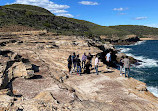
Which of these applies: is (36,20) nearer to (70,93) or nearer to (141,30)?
(70,93)

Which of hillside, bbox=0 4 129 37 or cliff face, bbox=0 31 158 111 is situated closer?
cliff face, bbox=0 31 158 111

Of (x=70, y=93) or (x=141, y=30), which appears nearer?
(x=70, y=93)

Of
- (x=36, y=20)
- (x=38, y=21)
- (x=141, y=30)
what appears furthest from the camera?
(x=141, y=30)

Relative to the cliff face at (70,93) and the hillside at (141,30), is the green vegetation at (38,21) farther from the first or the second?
the hillside at (141,30)

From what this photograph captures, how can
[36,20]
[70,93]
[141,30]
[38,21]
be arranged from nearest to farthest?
1. [70,93]
2. [38,21]
3. [36,20]
4. [141,30]

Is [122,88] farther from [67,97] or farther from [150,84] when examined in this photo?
[150,84]

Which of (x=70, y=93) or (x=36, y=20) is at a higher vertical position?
(x=36, y=20)

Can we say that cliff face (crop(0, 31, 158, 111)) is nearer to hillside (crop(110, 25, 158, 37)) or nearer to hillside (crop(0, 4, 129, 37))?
hillside (crop(0, 4, 129, 37))

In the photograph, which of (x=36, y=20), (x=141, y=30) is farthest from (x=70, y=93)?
(x=141, y=30)

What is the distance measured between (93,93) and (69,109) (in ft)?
9.07

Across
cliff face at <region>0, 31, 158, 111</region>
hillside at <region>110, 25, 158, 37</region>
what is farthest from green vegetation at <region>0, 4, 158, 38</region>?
hillside at <region>110, 25, 158, 37</region>

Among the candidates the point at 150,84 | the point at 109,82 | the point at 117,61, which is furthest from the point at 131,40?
the point at 109,82

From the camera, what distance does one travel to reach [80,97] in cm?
788

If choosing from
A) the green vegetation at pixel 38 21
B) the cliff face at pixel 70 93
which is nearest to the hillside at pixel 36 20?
the green vegetation at pixel 38 21
